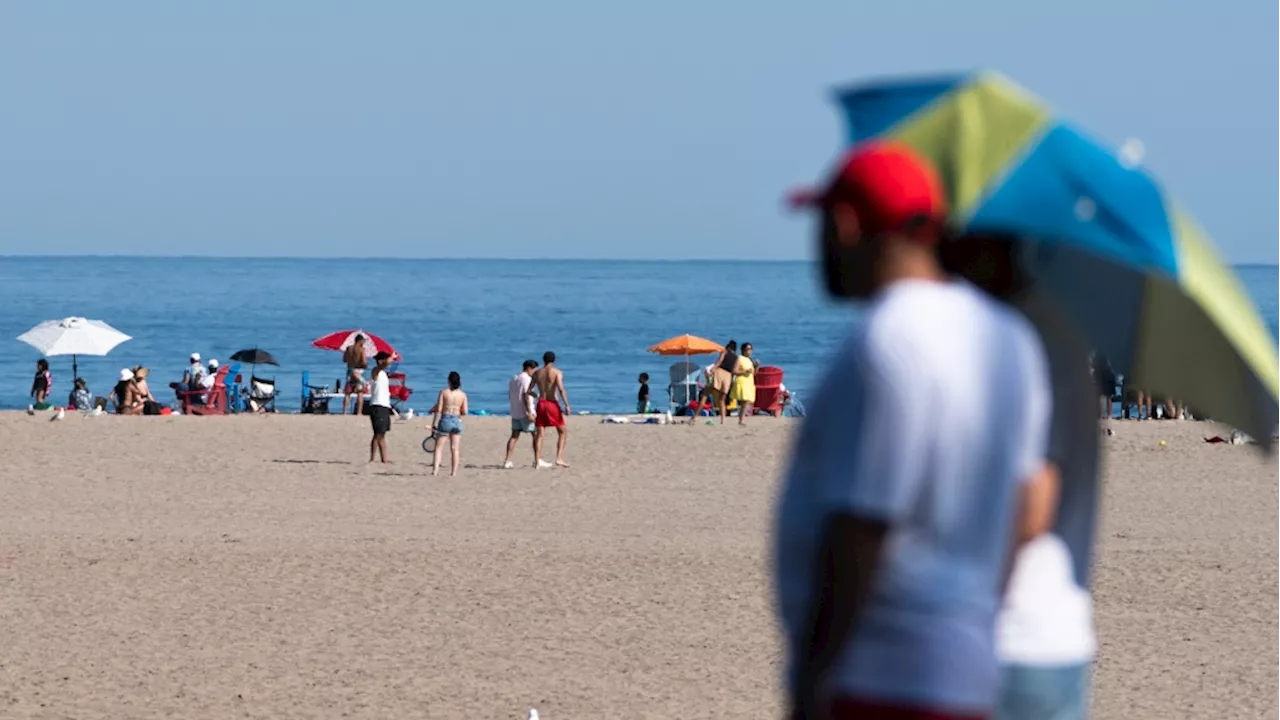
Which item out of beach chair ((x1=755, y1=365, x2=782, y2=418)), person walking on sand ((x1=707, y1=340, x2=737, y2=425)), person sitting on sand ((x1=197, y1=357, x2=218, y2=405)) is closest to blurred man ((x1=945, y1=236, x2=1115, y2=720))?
person walking on sand ((x1=707, y1=340, x2=737, y2=425))

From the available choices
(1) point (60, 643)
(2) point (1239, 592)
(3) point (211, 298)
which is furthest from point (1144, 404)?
(3) point (211, 298)

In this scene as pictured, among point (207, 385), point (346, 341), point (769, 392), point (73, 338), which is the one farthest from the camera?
point (346, 341)

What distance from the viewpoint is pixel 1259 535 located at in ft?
52.0

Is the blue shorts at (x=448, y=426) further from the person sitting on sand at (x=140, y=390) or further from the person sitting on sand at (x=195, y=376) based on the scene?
the person sitting on sand at (x=195, y=376)

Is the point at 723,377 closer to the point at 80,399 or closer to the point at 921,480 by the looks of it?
the point at 80,399

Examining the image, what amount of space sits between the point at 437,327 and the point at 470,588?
82879 mm

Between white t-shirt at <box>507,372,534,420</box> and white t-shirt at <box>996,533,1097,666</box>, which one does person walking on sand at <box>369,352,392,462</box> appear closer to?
white t-shirt at <box>507,372,534,420</box>

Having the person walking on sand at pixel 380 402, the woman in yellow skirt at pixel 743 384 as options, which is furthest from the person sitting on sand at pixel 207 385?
the person walking on sand at pixel 380 402

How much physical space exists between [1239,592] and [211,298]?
135 metres

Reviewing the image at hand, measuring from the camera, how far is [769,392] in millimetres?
30594

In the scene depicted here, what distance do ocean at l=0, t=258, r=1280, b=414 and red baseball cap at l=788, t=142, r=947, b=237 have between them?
16 cm

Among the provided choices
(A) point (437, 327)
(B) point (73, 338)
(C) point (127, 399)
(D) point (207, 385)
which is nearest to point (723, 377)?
(D) point (207, 385)

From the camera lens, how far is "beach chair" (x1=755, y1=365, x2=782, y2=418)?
100 feet

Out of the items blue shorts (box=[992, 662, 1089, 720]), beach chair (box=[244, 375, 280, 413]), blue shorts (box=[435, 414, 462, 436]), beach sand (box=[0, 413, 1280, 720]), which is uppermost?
beach chair (box=[244, 375, 280, 413])
